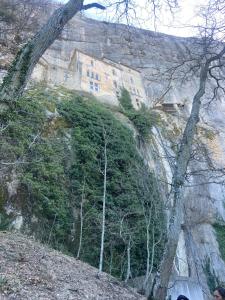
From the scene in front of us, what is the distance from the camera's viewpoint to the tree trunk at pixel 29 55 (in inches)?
215

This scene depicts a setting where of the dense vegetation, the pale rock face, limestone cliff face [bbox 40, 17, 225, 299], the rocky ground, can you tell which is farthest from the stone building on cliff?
the rocky ground

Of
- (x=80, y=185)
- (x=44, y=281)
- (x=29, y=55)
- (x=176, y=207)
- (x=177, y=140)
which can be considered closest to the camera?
(x=44, y=281)

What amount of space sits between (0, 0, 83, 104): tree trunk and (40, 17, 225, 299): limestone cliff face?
1.43 metres

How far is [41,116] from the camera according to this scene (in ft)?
54.3

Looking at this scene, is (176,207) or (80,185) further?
(80,185)

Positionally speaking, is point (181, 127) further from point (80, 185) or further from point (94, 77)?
point (80, 185)

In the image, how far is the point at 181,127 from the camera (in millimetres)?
30391

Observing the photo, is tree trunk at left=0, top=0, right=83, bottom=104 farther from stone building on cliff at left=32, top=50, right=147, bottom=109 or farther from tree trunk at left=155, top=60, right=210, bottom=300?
stone building on cliff at left=32, top=50, right=147, bottom=109

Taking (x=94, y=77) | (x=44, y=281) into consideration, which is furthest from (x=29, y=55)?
(x=94, y=77)

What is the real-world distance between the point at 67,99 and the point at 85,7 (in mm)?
13502

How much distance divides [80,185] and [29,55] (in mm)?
9495

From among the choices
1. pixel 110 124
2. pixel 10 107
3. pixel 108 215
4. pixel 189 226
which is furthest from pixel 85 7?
pixel 189 226

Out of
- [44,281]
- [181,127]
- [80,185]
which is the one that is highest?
[181,127]

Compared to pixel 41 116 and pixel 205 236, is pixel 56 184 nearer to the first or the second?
pixel 41 116
